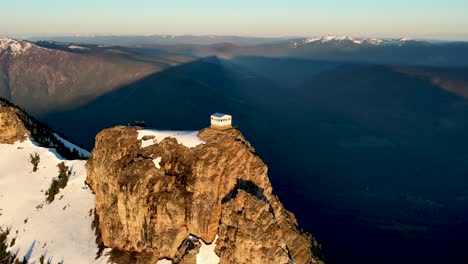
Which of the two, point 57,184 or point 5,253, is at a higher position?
point 57,184

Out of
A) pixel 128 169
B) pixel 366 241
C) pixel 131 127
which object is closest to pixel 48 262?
pixel 128 169

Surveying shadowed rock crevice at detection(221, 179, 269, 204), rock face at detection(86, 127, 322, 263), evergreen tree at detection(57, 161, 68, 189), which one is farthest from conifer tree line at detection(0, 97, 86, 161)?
shadowed rock crevice at detection(221, 179, 269, 204)

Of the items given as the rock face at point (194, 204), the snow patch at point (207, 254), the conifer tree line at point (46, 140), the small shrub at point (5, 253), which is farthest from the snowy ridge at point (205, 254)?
the conifer tree line at point (46, 140)

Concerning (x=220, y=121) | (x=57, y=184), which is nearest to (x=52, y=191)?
(x=57, y=184)

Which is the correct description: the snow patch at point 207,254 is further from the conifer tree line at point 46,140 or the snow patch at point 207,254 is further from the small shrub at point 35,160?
the conifer tree line at point 46,140

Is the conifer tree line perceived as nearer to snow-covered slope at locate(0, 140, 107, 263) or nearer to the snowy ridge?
snow-covered slope at locate(0, 140, 107, 263)

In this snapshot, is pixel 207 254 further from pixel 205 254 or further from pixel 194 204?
pixel 194 204
